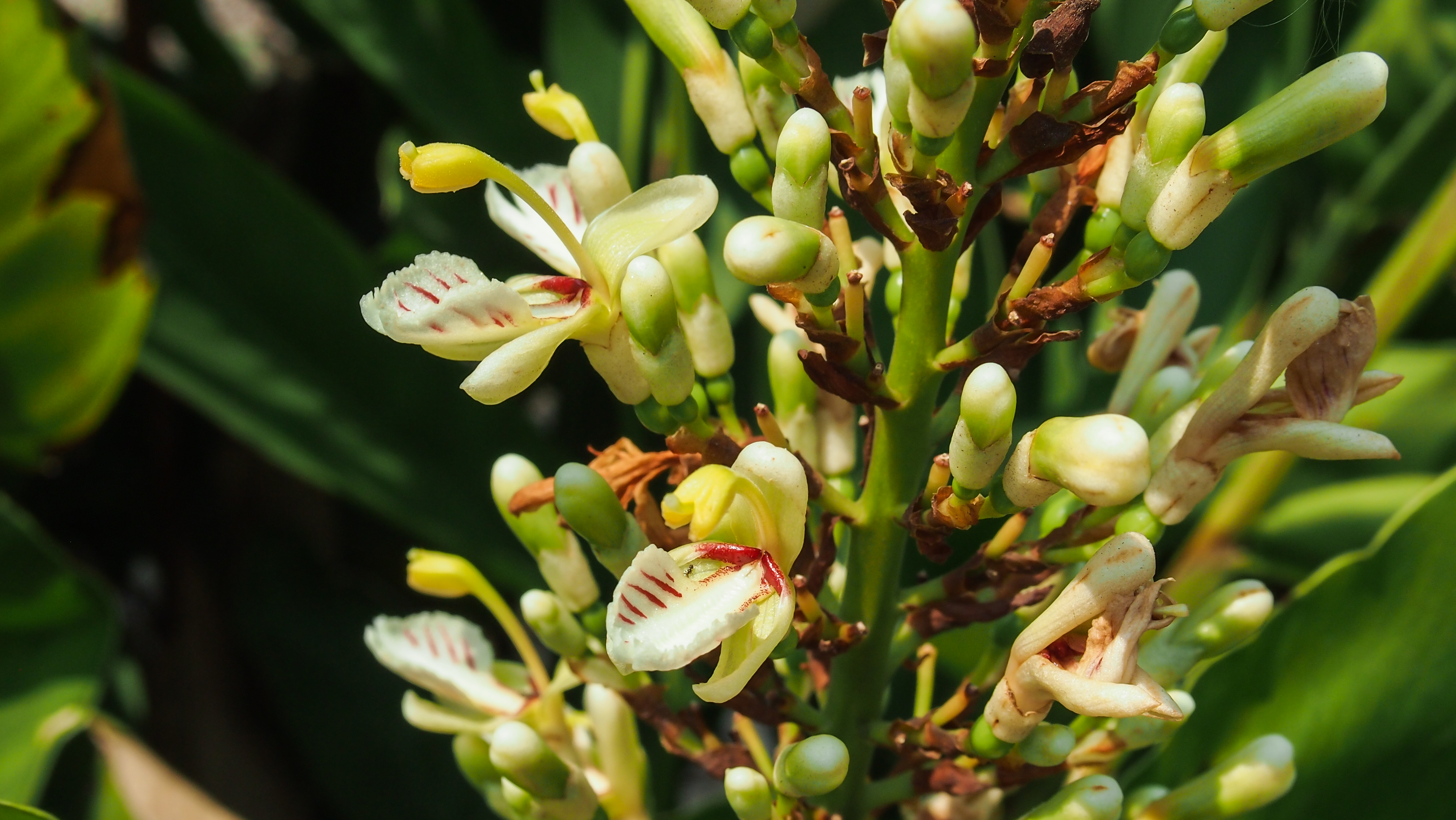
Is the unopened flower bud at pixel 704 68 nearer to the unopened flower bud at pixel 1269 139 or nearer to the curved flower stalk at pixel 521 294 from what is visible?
the curved flower stalk at pixel 521 294

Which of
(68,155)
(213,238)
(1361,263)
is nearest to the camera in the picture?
(68,155)

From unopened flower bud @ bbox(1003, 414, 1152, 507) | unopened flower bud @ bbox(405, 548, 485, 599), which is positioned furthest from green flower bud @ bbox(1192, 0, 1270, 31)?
unopened flower bud @ bbox(405, 548, 485, 599)

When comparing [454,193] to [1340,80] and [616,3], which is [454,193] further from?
[1340,80]

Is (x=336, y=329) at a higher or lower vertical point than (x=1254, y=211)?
lower

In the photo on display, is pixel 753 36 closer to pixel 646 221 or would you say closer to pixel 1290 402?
pixel 646 221

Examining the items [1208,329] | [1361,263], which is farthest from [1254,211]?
[1208,329]

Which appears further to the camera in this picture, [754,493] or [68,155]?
[68,155]
